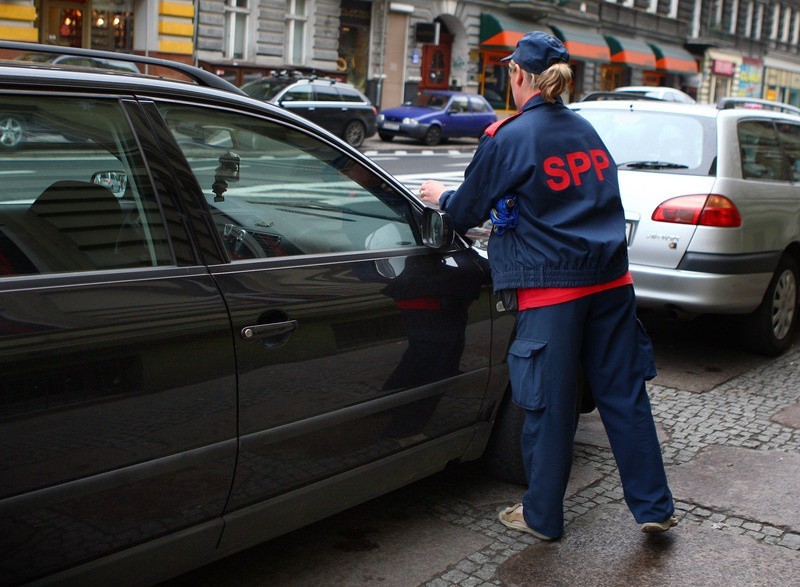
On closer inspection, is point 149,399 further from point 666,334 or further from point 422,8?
point 422,8

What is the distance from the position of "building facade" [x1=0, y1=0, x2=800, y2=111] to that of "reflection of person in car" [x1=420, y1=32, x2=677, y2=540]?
21.2 m

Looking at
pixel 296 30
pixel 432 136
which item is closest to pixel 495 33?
pixel 296 30

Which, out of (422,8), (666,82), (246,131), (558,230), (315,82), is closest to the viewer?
(246,131)

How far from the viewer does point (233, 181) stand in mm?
3221

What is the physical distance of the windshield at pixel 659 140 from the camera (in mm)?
6309

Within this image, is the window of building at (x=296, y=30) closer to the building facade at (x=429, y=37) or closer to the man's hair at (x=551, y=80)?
the building facade at (x=429, y=37)

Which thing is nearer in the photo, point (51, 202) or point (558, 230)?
point (51, 202)

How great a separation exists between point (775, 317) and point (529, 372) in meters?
3.76

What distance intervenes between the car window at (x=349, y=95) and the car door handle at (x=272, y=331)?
70.9 ft

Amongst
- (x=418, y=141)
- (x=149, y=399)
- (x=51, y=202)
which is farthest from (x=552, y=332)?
(x=418, y=141)

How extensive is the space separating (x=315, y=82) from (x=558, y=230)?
2051 centimetres

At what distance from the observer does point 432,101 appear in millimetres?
28891

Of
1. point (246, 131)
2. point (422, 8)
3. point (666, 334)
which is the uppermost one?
point (422, 8)

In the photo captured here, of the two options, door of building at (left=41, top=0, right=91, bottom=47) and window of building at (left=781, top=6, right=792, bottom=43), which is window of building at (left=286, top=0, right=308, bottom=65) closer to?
door of building at (left=41, top=0, right=91, bottom=47)
